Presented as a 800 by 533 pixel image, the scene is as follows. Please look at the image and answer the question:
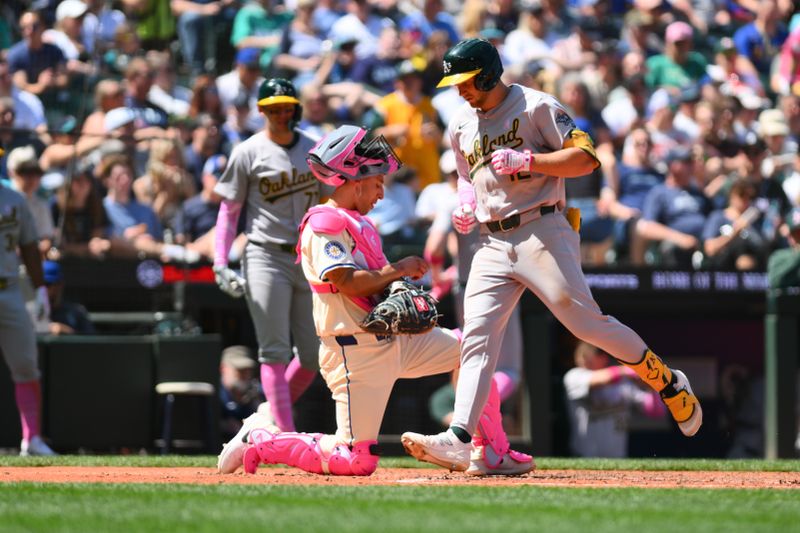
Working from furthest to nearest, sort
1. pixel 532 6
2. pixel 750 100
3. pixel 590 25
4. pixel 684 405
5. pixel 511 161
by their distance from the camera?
pixel 590 25 < pixel 532 6 < pixel 750 100 < pixel 684 405 < pixel 511 161

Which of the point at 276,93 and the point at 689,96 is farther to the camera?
the point at 689,96

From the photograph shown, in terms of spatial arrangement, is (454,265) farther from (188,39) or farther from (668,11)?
(668,11)

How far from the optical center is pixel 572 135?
23.7ft

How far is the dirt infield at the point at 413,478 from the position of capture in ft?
23.4

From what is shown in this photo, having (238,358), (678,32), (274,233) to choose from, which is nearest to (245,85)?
(238,358)

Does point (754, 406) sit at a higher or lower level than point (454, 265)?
lower

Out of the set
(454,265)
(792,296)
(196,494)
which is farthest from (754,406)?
(196,494)

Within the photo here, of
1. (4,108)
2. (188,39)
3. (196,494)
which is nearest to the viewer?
(196,494)

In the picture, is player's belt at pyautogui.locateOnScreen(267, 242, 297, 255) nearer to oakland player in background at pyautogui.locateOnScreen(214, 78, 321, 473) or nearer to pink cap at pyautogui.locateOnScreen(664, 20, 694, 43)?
oakland player in background at pyautogui.locateOnScreen(214, 78, 321, 473)

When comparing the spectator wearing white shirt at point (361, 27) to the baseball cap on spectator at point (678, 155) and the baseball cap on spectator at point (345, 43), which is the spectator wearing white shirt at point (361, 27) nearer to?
the baseball cap on spectator at point (345, 43)

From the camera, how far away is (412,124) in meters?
14.6

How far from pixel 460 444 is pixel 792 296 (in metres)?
6.50

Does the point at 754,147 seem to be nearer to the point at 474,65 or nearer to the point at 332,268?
the point at 474,65

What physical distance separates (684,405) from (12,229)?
478 centimetres
